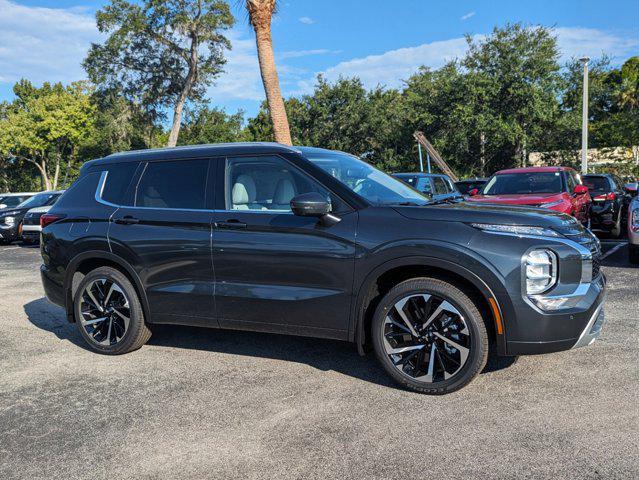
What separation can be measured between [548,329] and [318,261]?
166cm

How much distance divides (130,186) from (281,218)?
1.68 m

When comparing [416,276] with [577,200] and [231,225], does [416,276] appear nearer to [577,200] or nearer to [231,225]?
[231,225]

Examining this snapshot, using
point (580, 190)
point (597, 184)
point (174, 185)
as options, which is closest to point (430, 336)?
point (174, 185)

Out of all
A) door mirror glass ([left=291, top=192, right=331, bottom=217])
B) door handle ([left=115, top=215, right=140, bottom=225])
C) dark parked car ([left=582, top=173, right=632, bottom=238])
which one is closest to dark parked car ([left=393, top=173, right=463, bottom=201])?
dark parked car ([left=582, top=173, right=632, bottom=238])

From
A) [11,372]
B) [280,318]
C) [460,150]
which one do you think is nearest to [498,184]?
[280,318]

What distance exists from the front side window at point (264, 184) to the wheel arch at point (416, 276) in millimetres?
819

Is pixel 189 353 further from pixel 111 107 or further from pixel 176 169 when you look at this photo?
pixel 111 107

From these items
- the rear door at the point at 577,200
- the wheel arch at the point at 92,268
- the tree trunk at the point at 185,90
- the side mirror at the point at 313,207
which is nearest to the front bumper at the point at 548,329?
the side mirror at the point at 313,207

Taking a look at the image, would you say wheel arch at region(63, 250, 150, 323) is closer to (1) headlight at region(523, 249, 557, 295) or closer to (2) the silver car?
(1) headlight at region(523, 249, 557, 295)

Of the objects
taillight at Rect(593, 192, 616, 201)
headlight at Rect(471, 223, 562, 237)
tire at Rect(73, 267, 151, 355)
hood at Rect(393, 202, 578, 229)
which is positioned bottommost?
tire at Rect(73, 267, 151, 355)

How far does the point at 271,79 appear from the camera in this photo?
1445 centimetres

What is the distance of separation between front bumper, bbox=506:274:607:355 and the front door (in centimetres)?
118

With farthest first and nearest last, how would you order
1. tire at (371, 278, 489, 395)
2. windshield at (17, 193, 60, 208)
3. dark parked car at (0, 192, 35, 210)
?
dark parked car at (0, 192, 35, 210)
windshield at (17, 193, 60, 208)
tire at (371, 278, 489, 395)

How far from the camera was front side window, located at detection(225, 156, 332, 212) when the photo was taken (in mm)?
4449
